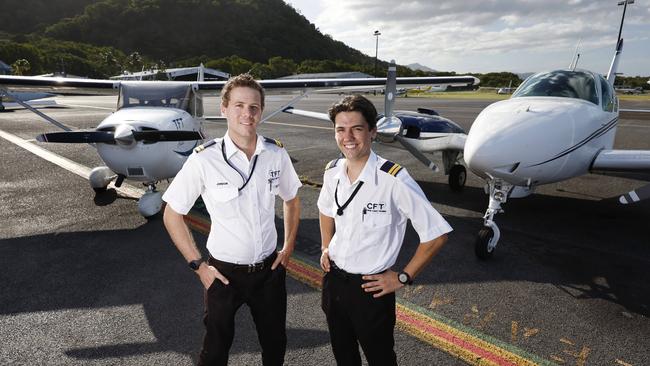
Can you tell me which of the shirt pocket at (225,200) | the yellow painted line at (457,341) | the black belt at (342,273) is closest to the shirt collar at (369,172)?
the black belt at (342,273)

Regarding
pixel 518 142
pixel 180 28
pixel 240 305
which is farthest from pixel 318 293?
pixel 180 28

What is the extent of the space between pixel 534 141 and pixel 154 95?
6543 millimetres

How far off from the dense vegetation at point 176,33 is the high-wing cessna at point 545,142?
384 feet

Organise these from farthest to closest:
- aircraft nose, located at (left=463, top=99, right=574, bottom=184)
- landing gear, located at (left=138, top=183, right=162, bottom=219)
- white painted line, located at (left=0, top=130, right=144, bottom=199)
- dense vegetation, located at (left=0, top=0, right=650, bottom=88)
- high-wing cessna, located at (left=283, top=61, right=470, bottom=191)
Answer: dense vegetation, located at (left=0, top=0, right=650, bottom=88), white painted line, located at (left=0, top=130, right=144, bottom=199), high-wing cessna, located at (left=283, top=61, right=470, bottom=191), landing gear, located at (left=138, top=183, right=162, bottom=219), aircraft nose, located at (left=463, top=99, right=574, bottom=184)

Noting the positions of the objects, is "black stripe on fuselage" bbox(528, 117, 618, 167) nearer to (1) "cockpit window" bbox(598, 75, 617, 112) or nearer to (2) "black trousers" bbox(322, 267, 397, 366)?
(1) "cockpit window" bbox(598, 75, 617, 112)

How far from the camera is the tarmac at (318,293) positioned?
10.5ft

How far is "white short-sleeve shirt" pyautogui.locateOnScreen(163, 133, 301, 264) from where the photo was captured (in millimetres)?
2303

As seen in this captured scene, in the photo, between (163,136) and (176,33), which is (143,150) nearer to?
(163,136)

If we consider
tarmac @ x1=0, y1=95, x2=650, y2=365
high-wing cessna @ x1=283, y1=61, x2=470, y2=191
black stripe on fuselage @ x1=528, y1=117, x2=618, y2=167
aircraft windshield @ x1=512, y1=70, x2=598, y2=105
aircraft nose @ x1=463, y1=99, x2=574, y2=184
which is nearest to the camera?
tarmac @ x1=0, y1=95, x2=650, y2=365

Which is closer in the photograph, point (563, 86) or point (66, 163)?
point (563, 86)

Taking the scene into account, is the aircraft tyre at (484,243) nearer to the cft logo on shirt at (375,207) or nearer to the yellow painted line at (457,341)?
the yellow painted line at (457,341)

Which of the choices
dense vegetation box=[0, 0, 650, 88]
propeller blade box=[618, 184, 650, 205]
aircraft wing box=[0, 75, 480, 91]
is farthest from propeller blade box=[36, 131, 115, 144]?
dense vegetation box=[0, 0, 650, 88]

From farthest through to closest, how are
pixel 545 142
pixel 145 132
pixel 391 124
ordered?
pixel 391 124 < pixel 145 132 < pixel 545 142

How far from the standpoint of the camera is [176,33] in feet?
557
